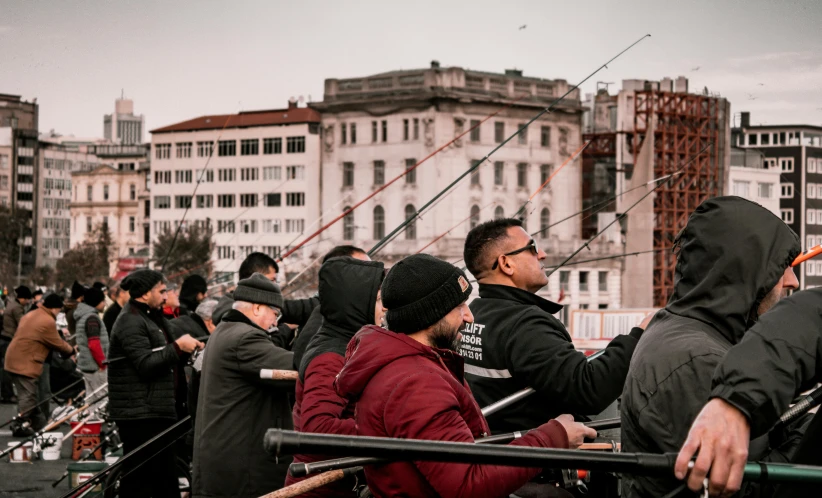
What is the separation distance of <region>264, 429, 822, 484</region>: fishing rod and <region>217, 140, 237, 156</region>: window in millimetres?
98092

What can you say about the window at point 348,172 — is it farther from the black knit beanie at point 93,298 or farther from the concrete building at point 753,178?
the black knit beanie at point 93,298

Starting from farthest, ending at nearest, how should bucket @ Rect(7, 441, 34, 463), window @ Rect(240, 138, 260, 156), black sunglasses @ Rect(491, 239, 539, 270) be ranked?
window @ Rect(240, 138, 260, 156)
bucket @ Rect(7, 441, 34, 463)
black sunglasses @ Rect(491, 239, 539, 270)

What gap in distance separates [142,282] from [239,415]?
2.79 metres

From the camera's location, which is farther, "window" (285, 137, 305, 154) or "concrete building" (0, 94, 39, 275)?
"concrete building" (0, 94, 39, 275)

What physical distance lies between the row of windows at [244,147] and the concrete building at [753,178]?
1341 inches

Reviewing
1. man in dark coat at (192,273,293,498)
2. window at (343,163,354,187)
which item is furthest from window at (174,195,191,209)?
man in dark coat at (192,273,293,498)

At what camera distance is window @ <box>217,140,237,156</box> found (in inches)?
3920

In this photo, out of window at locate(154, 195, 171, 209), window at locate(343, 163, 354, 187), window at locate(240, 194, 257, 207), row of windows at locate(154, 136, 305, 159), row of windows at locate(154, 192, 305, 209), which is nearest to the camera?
window at locate(343, 163, 354, 187)

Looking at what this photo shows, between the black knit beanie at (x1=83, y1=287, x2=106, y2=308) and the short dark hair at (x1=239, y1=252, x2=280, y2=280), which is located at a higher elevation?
the short dark hair at (x1=239, y1=252, x2=280, y2=280)

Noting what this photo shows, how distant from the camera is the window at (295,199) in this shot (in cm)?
9556

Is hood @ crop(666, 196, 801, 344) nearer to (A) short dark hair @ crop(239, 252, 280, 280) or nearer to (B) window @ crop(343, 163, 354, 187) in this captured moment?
(A) short dark hair @ crop(239, 252, 280, 280)

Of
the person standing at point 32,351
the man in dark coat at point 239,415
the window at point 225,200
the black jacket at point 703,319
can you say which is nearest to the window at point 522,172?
the window at point 225,200

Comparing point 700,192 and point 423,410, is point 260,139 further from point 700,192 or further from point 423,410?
point 423,410

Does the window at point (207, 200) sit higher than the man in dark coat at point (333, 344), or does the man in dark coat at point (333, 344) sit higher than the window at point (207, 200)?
the window at point (207, 200)
